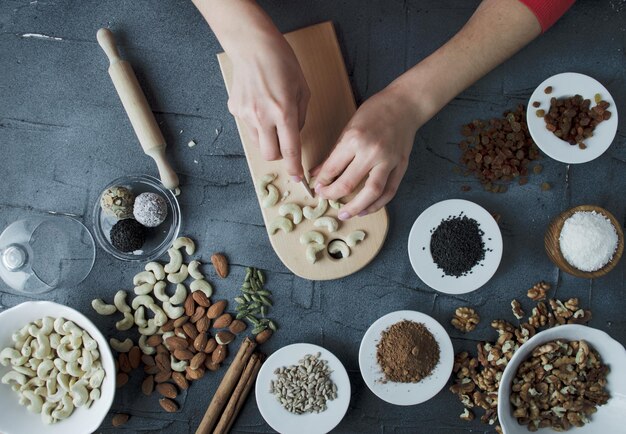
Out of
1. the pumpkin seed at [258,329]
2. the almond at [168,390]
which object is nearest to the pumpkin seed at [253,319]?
the pumpkin seed at [258,329]

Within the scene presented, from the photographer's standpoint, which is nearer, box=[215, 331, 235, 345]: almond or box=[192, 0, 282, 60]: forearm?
box=[192, 0, 282, 60]: forearm

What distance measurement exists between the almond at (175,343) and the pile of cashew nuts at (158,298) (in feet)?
0.04

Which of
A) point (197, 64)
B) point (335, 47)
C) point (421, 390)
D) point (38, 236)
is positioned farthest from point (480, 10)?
point (38, 236)

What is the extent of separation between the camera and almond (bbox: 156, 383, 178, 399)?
→ 123cm

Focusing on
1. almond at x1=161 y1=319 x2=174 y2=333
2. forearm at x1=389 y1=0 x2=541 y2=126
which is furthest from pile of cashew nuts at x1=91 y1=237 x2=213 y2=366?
forearm at x1=389 y1=0 x2=541 y2=126

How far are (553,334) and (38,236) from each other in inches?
43.7

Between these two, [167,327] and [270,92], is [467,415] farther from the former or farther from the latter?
[270,92]

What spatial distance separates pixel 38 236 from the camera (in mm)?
1237

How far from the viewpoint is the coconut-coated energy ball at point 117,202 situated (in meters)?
1.18

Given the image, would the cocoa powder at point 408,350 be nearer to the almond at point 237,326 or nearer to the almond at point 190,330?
the almond at point 237,326

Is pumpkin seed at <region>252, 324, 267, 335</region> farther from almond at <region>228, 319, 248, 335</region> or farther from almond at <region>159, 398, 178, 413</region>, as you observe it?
almond at <region>159, 398, 178, 413</region>

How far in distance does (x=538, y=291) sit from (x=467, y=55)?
0.53 metres

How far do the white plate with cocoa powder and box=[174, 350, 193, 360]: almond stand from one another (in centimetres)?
37

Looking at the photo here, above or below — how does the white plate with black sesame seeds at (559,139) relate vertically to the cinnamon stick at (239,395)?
above
